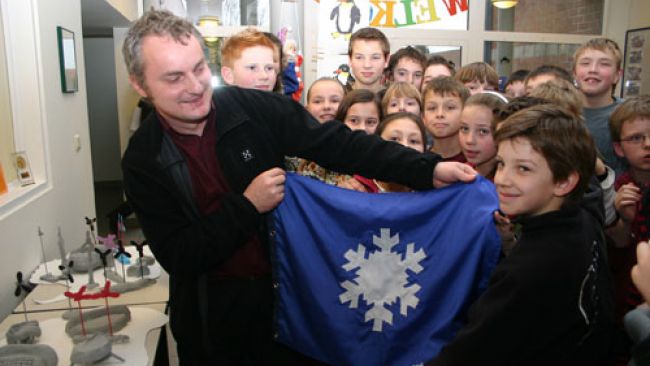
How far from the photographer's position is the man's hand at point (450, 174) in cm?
149

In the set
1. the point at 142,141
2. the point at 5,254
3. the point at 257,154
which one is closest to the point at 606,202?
the point at 257,154

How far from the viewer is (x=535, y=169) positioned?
1.27 meters

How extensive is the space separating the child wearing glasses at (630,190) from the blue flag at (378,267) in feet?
2.51

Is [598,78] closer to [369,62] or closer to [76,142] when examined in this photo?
[369,62]

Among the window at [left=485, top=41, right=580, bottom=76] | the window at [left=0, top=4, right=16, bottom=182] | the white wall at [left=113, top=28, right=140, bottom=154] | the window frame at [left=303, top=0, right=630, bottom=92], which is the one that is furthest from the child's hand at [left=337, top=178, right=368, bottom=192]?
the window at [left=485, top=41, right=580, bottom=76]

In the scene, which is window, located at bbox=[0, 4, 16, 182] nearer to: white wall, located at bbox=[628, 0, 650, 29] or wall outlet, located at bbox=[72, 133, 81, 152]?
wall outlet, located at bbox=[72, 133, 81, 152]

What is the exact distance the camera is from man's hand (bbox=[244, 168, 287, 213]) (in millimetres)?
1469

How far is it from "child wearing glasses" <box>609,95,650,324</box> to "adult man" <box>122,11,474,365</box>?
800mm

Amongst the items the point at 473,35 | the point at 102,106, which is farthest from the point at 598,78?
the point at 102,106

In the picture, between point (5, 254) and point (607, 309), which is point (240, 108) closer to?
point (607, 309)

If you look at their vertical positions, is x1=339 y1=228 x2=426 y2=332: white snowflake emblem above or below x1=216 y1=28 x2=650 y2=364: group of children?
below

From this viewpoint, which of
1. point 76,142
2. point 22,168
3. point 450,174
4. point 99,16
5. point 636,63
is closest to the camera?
point 450,174

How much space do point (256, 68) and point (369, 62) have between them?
0.99m

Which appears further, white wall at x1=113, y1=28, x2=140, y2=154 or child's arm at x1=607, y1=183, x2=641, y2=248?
white wall at x1=113, y1=28, x2=140, y2=154
